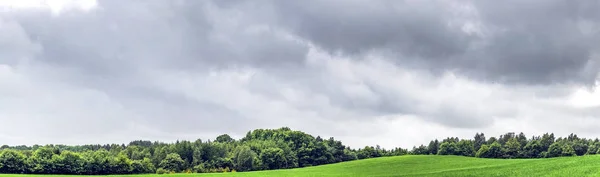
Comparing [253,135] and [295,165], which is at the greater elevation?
[253,135]

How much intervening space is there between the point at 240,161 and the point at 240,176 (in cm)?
5756

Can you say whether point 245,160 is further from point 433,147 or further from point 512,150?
point 433,147

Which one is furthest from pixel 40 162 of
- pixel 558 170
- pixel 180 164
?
pixel 558 170

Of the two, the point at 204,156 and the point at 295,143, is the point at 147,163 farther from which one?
the point at 295,143

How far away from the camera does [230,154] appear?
14375 centimetres

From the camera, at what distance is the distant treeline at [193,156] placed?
105 metres

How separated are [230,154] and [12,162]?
187 ft

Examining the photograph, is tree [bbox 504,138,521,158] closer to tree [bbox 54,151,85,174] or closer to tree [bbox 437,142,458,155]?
tree [bbox 437,142,458,155]

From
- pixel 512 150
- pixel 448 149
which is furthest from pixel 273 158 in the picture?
pixel 512 150

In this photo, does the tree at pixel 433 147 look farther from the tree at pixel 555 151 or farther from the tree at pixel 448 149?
the tree at pixel 555 151

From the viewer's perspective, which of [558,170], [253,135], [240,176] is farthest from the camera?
[253,135]

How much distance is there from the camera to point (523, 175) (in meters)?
48.8

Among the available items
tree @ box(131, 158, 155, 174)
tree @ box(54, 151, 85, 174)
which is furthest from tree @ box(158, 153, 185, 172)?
tree @ box(54, 151, 85, 174)

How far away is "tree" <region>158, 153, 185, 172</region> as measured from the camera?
428 ft
